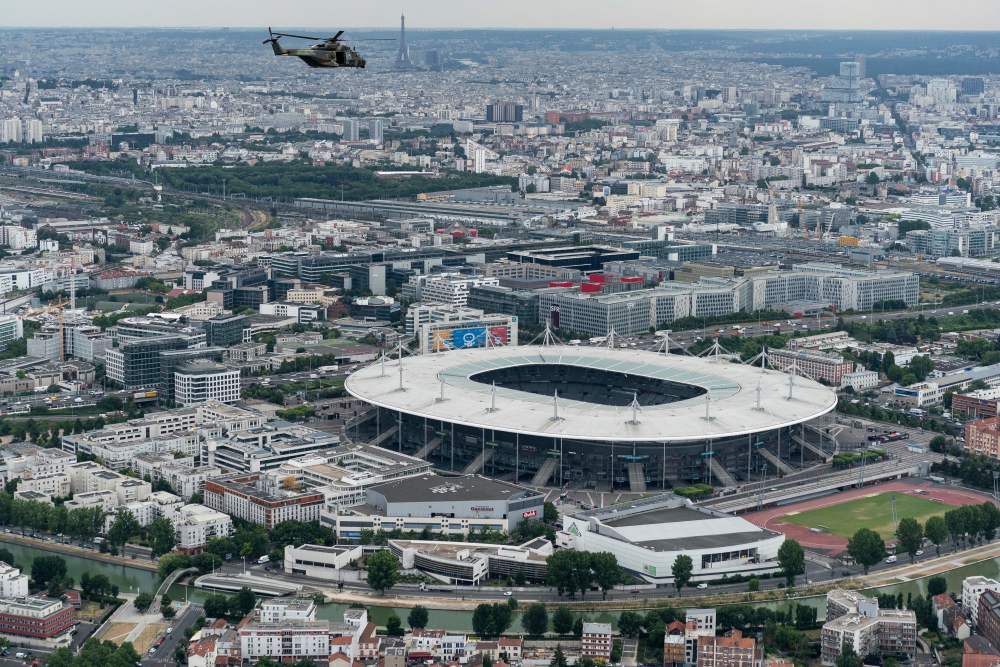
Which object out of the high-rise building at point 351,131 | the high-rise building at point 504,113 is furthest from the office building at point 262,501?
the high-rise building at point 504,113

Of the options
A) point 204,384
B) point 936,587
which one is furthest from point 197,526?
point 936,587

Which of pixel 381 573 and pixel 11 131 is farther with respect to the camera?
pixel 11 131

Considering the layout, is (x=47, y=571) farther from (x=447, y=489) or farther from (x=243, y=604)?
(x=447, y=489)

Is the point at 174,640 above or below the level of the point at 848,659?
below

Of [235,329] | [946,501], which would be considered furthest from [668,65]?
[946,501]

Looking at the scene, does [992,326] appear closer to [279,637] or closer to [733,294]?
Result: [733,294]

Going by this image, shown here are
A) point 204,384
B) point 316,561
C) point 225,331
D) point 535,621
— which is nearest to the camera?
point 535,621
